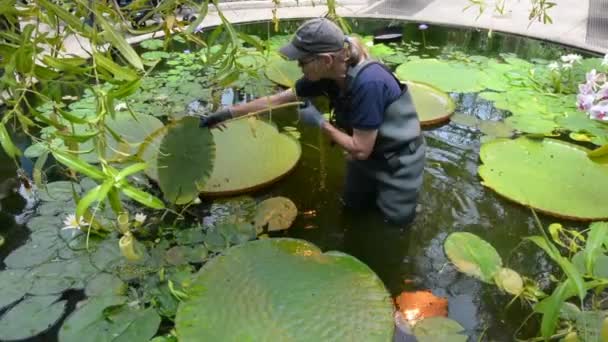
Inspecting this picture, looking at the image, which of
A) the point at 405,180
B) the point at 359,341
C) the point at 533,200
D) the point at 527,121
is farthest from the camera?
the point at 527,121

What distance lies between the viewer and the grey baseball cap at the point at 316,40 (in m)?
1.80

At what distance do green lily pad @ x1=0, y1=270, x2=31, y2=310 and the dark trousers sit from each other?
1.47 m

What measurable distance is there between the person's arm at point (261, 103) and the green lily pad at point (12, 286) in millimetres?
1078

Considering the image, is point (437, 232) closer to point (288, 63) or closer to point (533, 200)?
point (533, 200)

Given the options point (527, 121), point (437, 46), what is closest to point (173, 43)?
point (437, 46)

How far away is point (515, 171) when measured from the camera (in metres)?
2.72

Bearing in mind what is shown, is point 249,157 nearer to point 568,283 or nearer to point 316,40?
point 316,40

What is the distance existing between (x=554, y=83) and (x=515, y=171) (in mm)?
1372

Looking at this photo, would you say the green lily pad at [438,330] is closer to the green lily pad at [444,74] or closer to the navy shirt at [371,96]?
the navy shirt at [371,96]

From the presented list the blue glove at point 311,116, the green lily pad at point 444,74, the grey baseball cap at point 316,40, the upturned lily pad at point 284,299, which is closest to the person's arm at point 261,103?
the blue glove at point 311,116

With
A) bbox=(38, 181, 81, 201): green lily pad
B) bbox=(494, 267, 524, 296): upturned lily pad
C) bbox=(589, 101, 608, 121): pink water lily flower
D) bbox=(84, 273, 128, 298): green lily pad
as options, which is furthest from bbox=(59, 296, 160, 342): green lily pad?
bbox=(589, 101, 608, 121): pink water lily flower

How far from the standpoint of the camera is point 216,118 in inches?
87.0

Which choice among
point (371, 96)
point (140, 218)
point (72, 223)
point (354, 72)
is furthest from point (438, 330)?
point (72, 223)

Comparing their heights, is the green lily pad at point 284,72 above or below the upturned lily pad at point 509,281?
above
